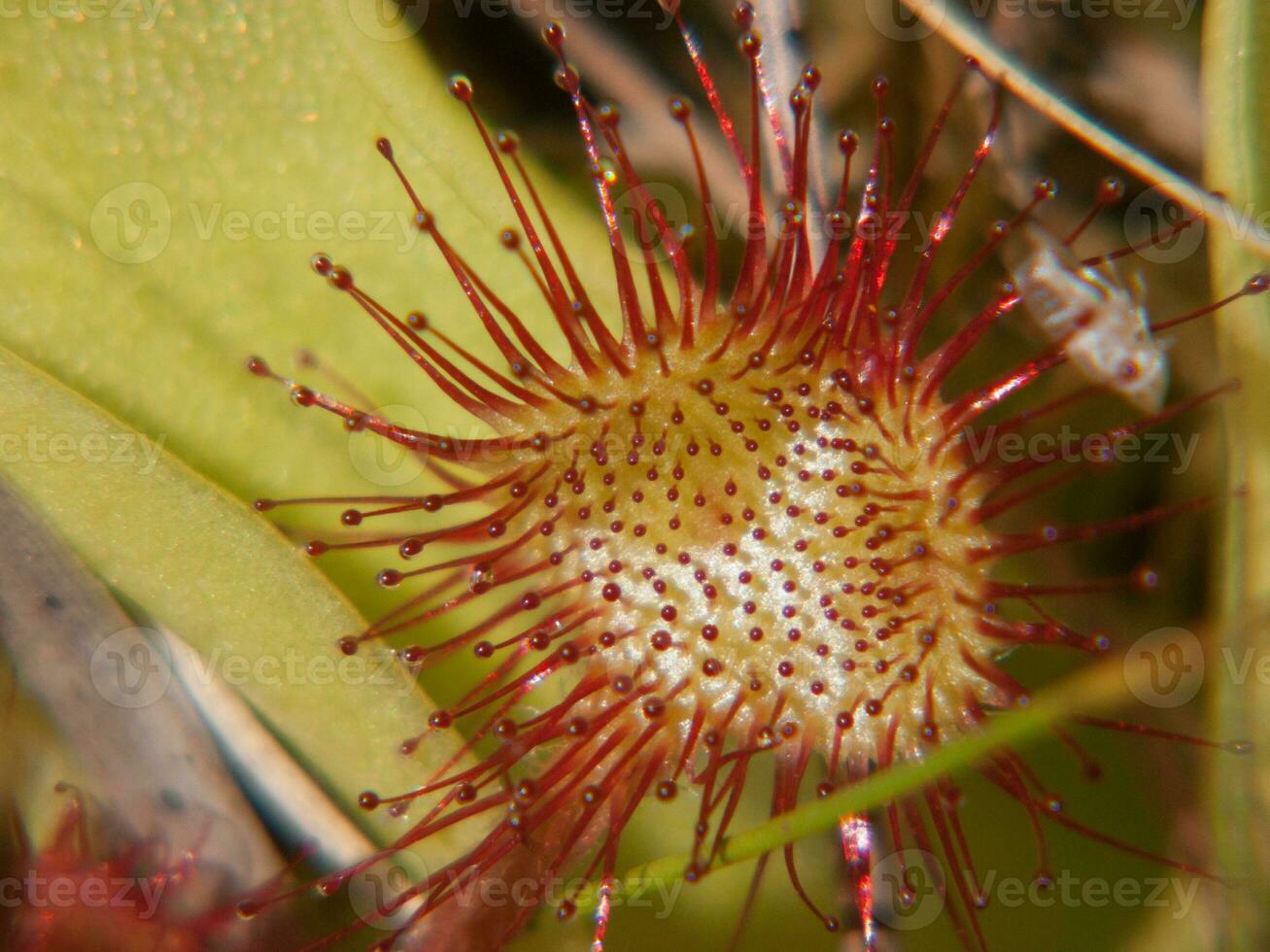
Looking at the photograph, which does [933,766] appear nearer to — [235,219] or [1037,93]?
[1037,93]

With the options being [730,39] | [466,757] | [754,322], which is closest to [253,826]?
[466,757]

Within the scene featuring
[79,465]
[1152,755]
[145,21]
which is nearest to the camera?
[79,465]

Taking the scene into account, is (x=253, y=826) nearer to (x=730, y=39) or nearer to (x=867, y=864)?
(x=867, y=864)

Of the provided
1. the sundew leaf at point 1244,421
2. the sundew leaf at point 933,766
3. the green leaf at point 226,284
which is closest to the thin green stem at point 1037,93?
the sundew leaf at point 1244,421

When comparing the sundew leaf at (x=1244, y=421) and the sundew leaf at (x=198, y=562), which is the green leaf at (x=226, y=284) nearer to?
the sundew leaf at (x=198, y=562)

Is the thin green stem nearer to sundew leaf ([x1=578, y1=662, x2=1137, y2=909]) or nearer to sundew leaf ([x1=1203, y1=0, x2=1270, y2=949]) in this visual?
sundew leaf ([x1=1203, y1=0, x2=1270, y2=949])

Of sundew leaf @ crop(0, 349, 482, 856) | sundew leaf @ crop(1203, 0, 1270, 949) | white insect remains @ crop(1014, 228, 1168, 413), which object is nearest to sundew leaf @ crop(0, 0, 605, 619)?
sundew leaf @ crop(0, 349, 482, 856)
